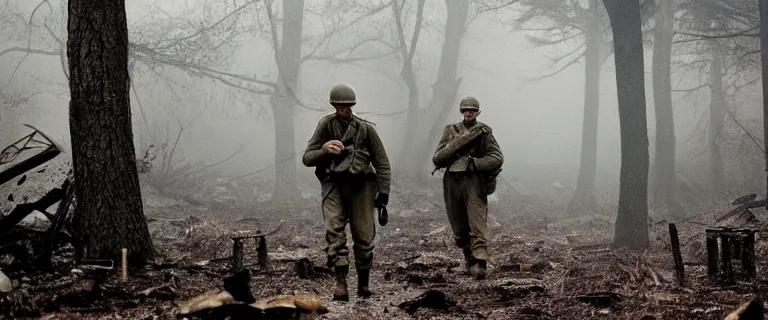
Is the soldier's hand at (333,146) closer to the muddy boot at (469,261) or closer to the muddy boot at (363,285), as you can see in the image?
the muddy boot at (363,285)

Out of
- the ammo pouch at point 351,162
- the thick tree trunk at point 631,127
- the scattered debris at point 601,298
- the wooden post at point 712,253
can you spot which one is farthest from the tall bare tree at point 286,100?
the scattered debris at point 601,298

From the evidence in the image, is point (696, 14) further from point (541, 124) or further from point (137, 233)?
point (541, 124)

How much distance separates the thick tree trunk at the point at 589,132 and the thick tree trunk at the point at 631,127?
7714mm

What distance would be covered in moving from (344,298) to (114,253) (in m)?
2.70

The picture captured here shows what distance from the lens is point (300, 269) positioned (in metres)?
7.44

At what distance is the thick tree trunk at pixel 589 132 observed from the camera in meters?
18.3

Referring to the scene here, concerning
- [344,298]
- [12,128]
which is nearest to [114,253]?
[344,298]

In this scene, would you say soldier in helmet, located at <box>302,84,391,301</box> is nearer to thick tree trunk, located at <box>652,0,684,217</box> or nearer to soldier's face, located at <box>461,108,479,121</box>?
soldier's face, located at <box>461,108,479,121</box>

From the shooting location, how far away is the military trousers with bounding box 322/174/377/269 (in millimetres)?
6324

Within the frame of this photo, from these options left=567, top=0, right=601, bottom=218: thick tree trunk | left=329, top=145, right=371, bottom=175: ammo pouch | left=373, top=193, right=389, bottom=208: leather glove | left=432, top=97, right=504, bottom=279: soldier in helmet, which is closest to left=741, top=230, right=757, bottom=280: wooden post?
left=432, top=97, right=504, bottom=279: soldier in helmet

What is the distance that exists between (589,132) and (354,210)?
15293 millimetres

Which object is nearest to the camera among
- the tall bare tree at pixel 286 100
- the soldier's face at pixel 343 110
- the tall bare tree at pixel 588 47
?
the soldier's face at pixel 343 110

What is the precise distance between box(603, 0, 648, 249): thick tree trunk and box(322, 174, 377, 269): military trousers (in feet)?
17.2

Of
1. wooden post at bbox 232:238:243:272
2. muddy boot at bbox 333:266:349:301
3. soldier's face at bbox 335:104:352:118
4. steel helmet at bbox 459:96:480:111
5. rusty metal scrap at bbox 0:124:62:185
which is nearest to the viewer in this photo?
muddy boot at bbox 333:266:349:301
